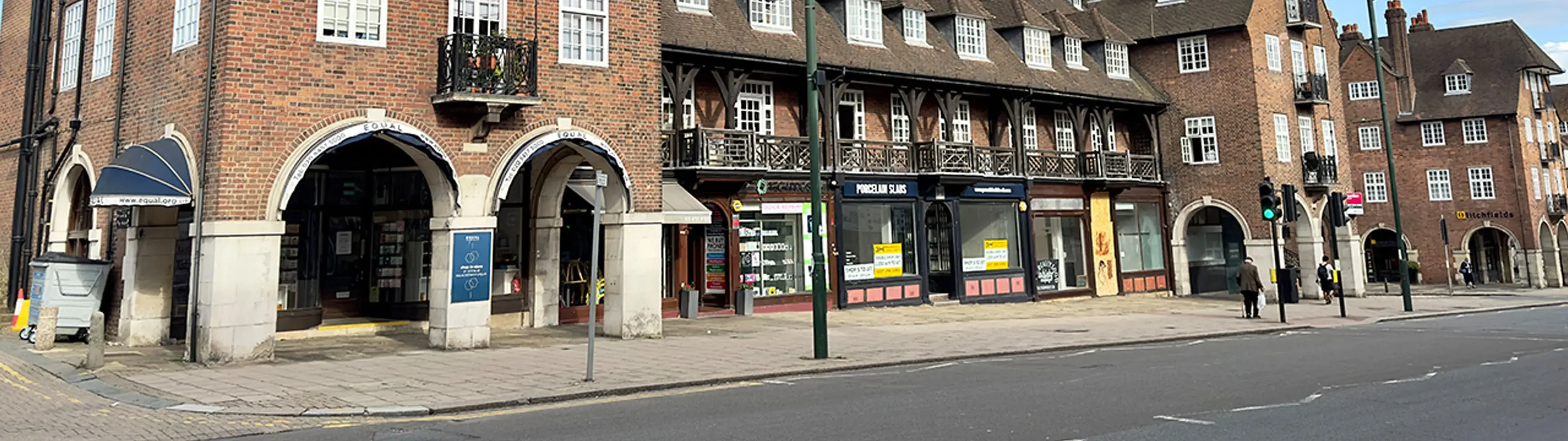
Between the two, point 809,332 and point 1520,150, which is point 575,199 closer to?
point 809,332

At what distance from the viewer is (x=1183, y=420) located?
7477mm

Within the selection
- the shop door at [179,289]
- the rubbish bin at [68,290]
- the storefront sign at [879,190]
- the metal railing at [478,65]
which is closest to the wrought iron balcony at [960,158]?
the storefront sign at [879,190]

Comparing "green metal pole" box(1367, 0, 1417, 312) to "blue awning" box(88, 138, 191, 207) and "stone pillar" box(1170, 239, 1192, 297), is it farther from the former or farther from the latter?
"blue awning" box(88, 138, 191, 207)

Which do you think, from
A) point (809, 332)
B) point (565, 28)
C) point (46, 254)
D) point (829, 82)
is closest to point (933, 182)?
point (829, 82)

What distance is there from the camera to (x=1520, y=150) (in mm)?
40344

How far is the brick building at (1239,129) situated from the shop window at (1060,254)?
165 inches

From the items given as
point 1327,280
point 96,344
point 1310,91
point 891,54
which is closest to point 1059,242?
point 1327,280

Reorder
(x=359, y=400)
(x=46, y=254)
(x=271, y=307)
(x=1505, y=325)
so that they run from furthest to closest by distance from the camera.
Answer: (x=1505, y=325) → (x=46, y=254) → (x=271, y=307) → (x=359, y=400)

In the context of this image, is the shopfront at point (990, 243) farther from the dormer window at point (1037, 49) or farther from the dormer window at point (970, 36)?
the dormer window at point (1037, 49)

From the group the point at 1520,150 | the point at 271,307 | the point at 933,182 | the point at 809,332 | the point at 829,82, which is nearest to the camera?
the point at 271,307

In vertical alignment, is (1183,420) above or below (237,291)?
below

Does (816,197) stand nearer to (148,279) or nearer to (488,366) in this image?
(488,366)

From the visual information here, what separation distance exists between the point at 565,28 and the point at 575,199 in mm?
4945

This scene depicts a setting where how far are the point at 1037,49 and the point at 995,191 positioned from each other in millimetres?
6067
